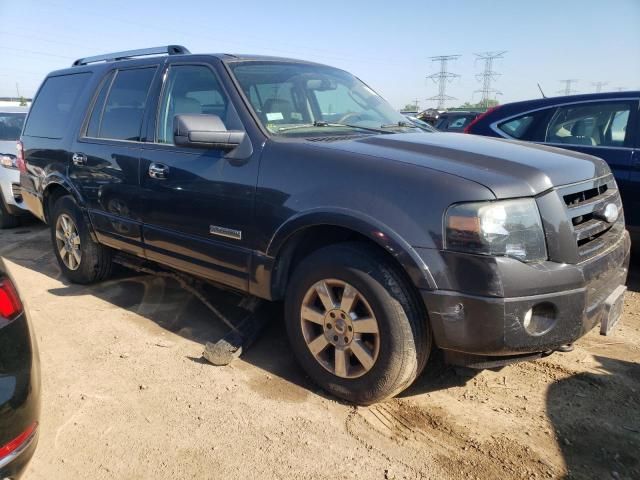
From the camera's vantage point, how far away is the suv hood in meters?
2.37

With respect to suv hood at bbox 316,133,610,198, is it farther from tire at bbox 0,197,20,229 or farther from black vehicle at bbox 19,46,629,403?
tire at bbox 0,197,20,229

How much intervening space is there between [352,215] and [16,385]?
1.57m

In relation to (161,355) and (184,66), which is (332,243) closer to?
(161,355)

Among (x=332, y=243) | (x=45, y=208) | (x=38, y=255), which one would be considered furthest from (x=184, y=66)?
(x=38, y=255)

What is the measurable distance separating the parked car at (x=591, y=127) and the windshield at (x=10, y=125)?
668 centimetres

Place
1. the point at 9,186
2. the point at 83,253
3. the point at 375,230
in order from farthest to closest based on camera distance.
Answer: the point at 9,186
the point at 83,253
the point at 375,230

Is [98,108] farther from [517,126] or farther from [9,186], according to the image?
[517,126]

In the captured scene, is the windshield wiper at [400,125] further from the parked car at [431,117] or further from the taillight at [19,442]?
A: the parked car at [431,117]

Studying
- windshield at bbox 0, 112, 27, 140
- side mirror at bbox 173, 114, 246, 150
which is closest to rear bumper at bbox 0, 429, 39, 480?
side mirror at bbox 173, 114, 246, 150

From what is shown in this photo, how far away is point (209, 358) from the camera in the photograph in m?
3.23

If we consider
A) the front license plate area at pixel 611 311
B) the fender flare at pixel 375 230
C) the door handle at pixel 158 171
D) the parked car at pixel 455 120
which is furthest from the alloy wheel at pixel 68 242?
the parked car at pixel 455 120

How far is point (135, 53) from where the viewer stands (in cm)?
437

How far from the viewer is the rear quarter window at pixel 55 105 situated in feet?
15.3

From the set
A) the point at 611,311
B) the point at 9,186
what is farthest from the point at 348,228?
the point at 9,186
